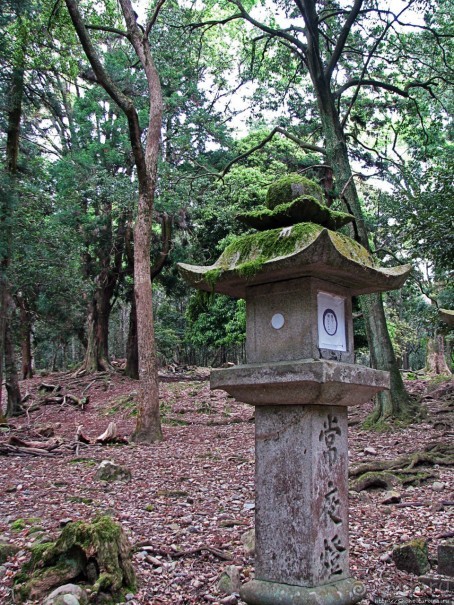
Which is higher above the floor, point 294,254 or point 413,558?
point 294,254

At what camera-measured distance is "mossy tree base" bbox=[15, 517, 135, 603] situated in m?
4.20

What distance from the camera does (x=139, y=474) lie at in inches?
329

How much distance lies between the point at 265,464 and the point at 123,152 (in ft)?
55.9

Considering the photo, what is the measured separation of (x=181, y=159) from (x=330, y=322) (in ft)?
58.3

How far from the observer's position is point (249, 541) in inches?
209

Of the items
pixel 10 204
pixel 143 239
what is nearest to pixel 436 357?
pixel 143 239

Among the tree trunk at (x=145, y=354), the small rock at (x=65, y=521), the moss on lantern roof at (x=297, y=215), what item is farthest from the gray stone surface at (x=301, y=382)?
the tree trunk at (x=145, y=354)

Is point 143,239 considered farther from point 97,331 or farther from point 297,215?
point 97,331

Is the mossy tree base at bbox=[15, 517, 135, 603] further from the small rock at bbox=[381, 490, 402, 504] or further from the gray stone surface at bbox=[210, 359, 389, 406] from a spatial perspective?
the small rock at bbox=[381, 490, 402, 504]

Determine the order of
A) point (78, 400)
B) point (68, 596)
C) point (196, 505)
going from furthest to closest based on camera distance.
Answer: point (78, 400) → point (196, 505) → point (68, 596)

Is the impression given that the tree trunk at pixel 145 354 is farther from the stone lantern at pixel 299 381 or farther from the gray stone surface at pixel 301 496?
the gray stone surface at pixel 301 496

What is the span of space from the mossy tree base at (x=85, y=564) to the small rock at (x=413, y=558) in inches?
89.2

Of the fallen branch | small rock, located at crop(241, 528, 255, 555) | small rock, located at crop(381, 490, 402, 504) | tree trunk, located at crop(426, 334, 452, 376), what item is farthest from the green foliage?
the fallen branch

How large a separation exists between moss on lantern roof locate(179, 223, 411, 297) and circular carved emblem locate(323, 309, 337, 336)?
248 millimetres
